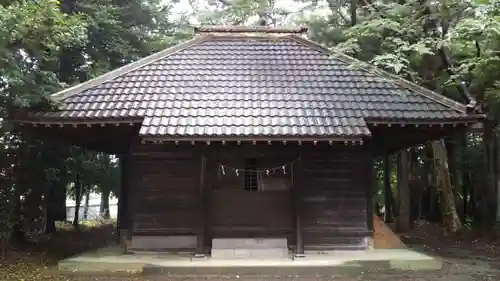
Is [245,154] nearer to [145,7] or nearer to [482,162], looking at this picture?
[145,7]

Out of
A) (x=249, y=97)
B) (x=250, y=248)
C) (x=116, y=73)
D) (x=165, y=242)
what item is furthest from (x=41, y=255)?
(x=249, y=97)

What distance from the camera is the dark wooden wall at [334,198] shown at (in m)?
10.7

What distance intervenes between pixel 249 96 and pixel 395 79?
141 inches

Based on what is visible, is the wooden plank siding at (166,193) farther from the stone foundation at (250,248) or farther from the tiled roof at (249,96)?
the tiled roof at (249,96)

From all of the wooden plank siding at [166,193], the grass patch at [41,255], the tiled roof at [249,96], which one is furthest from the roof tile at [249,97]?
the grass patch at [41,255]

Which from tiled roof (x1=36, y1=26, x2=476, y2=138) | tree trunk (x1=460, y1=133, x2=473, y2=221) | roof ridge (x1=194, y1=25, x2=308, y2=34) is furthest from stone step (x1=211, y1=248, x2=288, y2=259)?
tree trunk (x1=460, y1=133, x2=473, y2=221)

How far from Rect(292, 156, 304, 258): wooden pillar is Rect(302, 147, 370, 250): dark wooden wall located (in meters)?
0.20

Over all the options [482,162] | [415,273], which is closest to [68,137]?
[415,273]

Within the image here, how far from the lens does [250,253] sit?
10.4 metres

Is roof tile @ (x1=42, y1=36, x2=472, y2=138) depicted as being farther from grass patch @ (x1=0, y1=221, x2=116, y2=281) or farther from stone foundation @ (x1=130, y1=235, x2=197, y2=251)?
grass patch @ (x1=0, y1=221, x2=116, y2=281)

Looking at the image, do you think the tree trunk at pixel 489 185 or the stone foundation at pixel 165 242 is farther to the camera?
the tree trunk at pixel 489 185

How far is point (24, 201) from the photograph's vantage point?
39.9 feet

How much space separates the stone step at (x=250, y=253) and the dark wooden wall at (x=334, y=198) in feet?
2.29

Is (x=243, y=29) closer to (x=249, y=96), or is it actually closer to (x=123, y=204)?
(x=249, y=96)
